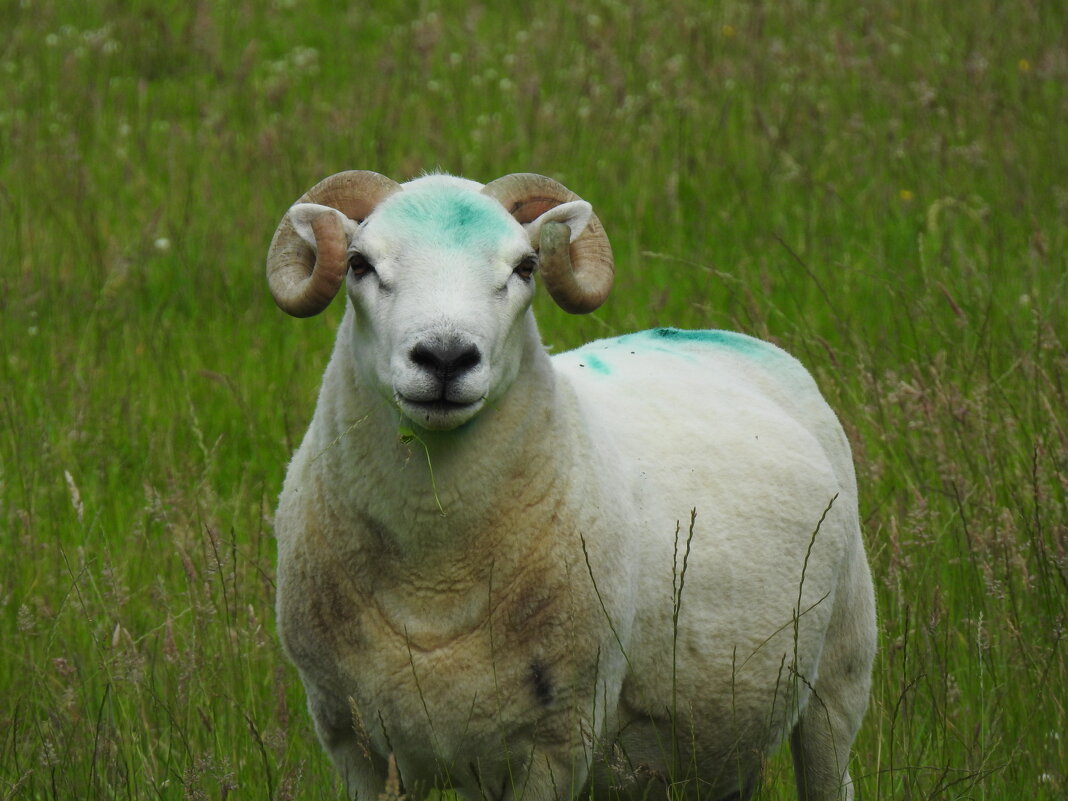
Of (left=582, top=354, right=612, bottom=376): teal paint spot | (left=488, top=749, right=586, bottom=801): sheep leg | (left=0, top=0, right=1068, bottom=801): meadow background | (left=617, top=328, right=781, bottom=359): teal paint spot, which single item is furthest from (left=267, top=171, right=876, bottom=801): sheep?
(left=617, top=328, right=781, bottom=359): teal paint spot

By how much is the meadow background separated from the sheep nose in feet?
2.98

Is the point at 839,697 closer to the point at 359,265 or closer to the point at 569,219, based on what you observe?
the point at 569,219

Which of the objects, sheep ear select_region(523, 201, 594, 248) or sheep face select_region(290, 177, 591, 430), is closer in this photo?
sheep face select_region(290, 177, 591, 430)

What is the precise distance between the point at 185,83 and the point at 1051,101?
5.16 m

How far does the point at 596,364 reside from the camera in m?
3.79

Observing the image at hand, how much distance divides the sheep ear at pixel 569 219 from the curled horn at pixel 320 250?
0.31m

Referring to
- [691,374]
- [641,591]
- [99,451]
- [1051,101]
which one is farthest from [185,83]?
[641,591]

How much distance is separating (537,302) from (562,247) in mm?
3514

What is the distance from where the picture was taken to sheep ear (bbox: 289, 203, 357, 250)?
119 inches

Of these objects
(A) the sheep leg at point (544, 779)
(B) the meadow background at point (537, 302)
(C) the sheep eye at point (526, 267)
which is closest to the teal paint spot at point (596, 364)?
(C) the sheep eye at point (526, 267)

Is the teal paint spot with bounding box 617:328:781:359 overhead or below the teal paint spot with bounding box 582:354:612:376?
below

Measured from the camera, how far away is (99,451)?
521cm

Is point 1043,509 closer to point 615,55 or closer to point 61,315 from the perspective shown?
point 61,315

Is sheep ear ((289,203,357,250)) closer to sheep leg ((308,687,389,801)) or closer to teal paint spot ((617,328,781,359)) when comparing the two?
sheep leg ((308,687,389,801))
